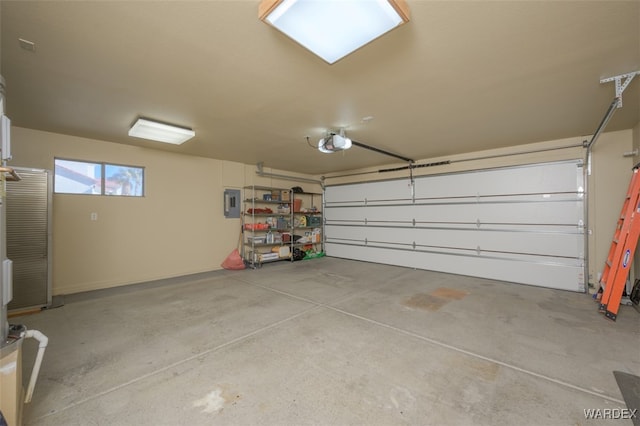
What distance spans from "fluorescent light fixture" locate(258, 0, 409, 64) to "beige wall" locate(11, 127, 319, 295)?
14.3 feet

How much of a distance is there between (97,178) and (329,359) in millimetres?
4768

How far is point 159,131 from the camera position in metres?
3.53

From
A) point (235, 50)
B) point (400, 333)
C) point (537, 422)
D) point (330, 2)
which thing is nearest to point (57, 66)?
point (235, 50)

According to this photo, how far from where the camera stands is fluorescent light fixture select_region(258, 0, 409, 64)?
1.41 meters

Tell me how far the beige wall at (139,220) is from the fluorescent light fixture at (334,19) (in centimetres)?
436

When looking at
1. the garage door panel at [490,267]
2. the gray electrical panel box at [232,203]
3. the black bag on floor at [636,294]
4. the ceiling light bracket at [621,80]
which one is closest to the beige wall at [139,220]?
the gray electrical panel box at [232,203]

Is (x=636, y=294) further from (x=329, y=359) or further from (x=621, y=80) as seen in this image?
(x=329, y=359)

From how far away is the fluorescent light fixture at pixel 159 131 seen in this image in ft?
10.7

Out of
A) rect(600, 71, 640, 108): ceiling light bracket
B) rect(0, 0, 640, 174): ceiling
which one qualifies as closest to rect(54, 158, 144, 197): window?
rect(0, 0, 640, 174): ceiling

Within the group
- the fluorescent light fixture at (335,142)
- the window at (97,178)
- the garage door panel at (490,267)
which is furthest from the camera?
the garage door panel at (490,267)

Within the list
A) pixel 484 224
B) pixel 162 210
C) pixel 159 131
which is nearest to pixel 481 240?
pixel 484 224

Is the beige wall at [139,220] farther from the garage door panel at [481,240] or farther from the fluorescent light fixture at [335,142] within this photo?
the garage door panel at [481,240]

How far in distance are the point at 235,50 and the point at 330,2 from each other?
880 millimetres

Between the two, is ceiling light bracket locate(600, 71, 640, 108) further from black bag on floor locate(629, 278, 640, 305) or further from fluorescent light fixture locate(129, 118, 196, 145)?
fluorescent light fixture locate(129, 118, 196, 145)
